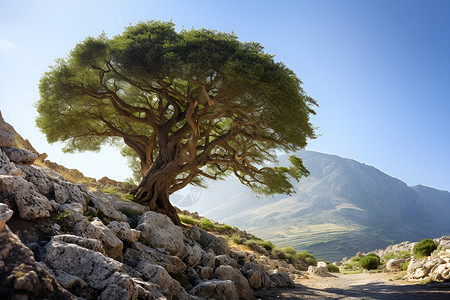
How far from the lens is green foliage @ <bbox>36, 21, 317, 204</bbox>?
13633 millimetres

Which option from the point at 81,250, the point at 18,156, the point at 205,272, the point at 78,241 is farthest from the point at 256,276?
the point at 18,156

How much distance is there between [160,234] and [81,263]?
4.56 meters

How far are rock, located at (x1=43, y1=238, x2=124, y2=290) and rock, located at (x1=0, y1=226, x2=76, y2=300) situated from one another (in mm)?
811

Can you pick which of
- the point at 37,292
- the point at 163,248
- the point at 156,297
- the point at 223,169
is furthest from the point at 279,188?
the point at 37,292

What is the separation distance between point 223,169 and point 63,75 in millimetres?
11220

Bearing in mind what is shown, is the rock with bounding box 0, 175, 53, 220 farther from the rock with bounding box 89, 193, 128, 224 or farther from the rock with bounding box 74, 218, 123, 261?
the rock with bounding box 89, 193, 128, 224

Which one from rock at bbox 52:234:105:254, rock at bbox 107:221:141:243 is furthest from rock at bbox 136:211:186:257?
rock at bbox 52:234:105:254

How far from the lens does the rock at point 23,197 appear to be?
17.9 ft

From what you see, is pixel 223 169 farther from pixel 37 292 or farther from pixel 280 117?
pixel 37 292

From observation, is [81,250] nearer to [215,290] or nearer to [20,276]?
[20,276]

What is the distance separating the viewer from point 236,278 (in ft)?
33.1

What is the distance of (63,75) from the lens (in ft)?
53.0

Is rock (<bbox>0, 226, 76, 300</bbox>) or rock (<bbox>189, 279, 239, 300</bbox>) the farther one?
rock (<bbox>189, 279, 239, 300</bbox>)

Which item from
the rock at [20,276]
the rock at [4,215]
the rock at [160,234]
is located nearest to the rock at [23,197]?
the rock at [4,215]
